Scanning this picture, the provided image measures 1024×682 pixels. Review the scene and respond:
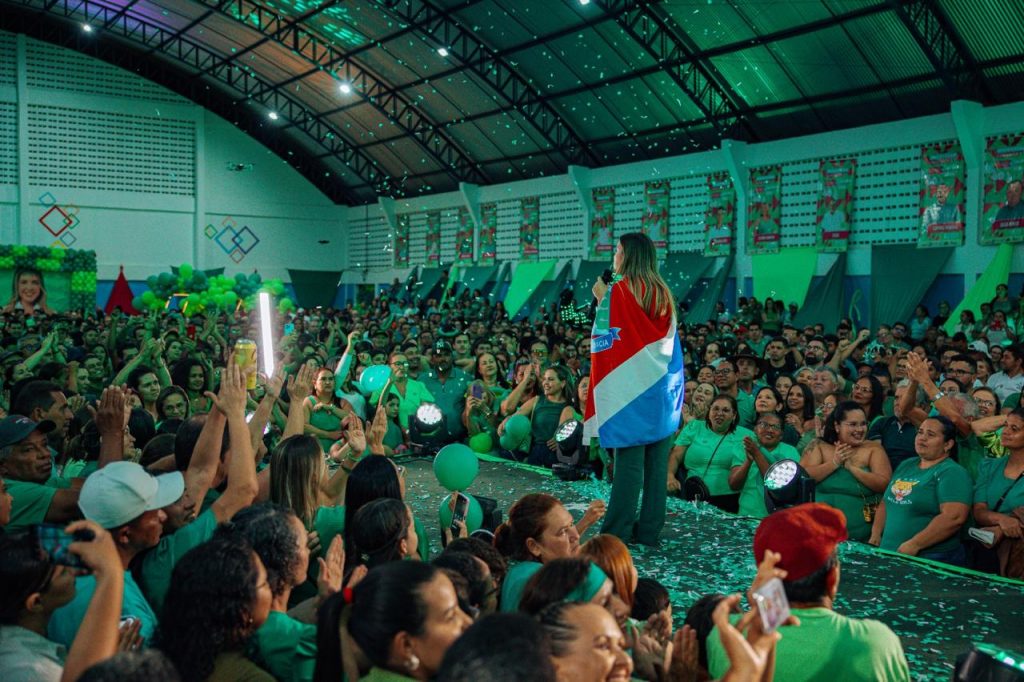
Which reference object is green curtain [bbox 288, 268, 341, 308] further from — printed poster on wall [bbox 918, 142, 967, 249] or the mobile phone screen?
the mobile phone screen

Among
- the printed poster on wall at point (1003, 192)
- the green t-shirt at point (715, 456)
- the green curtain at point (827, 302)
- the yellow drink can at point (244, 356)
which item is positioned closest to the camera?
the yellow drink can at point (244, 356)

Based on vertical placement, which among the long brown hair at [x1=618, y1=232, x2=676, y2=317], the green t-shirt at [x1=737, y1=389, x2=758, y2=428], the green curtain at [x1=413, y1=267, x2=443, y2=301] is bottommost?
the green t-shirt at [x1=737, y1=389, x2=758, y2=428]

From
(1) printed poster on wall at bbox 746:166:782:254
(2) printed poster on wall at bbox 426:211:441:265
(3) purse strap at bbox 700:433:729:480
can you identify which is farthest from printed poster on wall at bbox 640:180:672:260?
(3) purse strap at bbox 700:433:729:480

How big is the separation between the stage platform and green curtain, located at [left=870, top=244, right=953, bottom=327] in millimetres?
11644

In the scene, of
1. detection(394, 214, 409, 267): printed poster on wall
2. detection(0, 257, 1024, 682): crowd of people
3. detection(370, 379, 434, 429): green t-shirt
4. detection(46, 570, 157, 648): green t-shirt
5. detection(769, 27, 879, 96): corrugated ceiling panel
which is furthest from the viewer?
detection(394, 214, 409, 267): printed poster on wall

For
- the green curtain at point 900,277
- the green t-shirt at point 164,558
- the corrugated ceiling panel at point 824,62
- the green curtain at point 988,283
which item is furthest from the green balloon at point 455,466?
the corrugated ceiling panel at point 824,62

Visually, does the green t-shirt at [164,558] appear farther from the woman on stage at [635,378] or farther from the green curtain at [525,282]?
the green curtain at [525,282]

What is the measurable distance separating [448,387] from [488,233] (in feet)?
60.6

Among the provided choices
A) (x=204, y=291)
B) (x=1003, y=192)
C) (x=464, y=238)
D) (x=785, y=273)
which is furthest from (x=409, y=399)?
(x=464, y=238)

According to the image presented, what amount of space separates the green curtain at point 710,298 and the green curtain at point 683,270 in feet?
0.99

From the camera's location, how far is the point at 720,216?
19.7m

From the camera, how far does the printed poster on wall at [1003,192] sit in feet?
47.8

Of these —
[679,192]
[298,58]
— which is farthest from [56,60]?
[679,192]

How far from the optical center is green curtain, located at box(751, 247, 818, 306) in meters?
17.6
